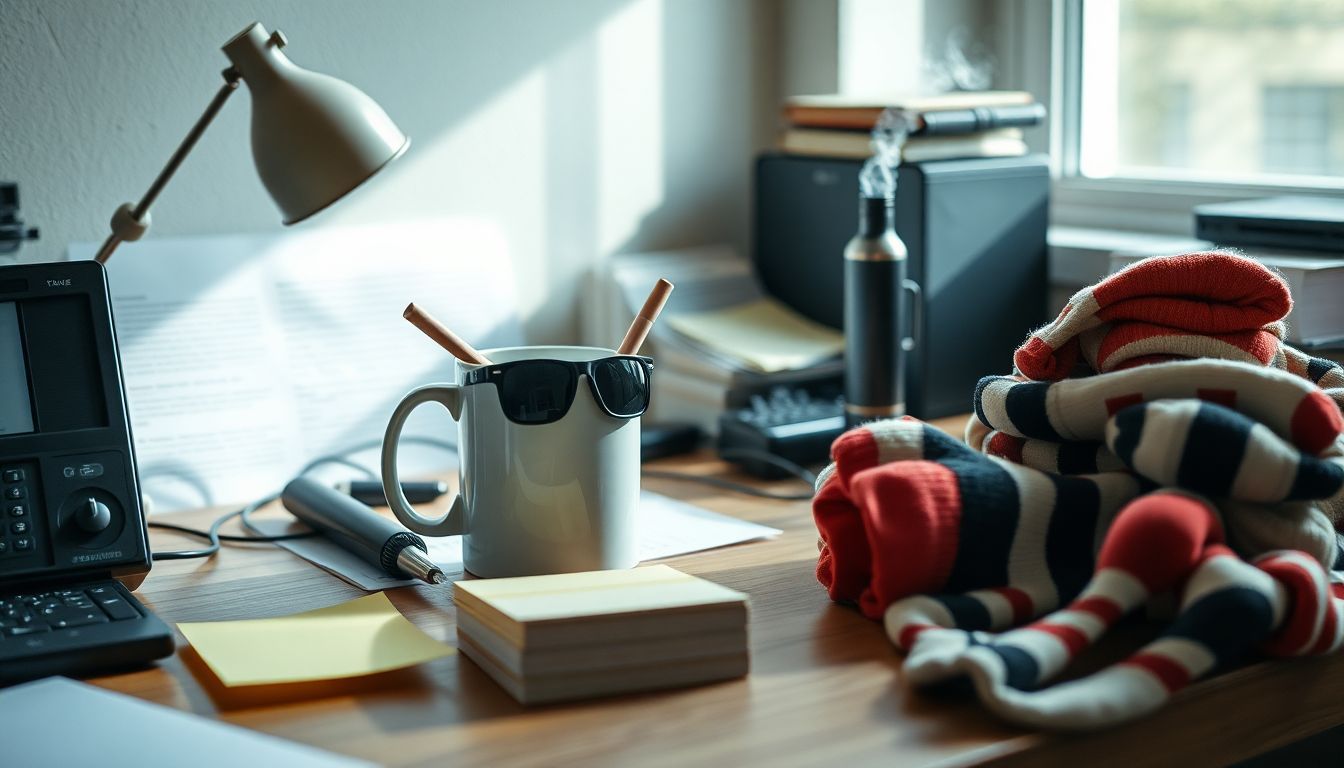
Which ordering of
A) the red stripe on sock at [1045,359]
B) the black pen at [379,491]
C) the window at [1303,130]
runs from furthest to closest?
the window at [1303,130] → the black pen at [379,491] → the red stripe on sock at [1045,359]

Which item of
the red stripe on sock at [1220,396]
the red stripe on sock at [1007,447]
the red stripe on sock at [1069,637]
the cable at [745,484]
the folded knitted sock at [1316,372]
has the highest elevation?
the red stripe on sock at [1220,396]

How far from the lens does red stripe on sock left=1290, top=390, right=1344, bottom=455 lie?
716 millimetres

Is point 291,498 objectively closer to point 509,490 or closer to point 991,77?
point 509,490

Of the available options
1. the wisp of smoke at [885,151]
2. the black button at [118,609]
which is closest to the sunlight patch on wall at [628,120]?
the wisp of smoke at [885,151]

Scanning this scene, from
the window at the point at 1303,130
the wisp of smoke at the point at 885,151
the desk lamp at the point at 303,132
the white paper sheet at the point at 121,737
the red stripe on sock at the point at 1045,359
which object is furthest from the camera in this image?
the window at the point at 1303,130

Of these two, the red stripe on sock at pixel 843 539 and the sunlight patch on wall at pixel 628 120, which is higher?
the sunlight patch on wall at pixel 628 120

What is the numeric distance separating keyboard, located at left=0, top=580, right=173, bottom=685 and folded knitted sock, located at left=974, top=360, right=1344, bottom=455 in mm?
528

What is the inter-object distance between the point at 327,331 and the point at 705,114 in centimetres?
53

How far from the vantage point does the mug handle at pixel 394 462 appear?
881 millimetres

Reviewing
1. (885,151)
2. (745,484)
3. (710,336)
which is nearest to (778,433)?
(745,484)

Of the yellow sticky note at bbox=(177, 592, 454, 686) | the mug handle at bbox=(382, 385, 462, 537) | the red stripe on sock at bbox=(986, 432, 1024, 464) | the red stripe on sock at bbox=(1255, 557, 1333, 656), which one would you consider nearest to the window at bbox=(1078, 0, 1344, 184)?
the red stripe on sock at bbox=(986, 432, 1024, 464)

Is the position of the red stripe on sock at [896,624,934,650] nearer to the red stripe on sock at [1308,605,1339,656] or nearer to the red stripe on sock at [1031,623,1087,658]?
the red stripe on sock at [1031,623,1087,658]

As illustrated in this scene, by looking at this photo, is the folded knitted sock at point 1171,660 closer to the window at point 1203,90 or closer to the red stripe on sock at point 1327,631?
the red stripe on sock at point 1327,631

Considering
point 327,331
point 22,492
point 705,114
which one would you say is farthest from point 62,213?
point 705,114
